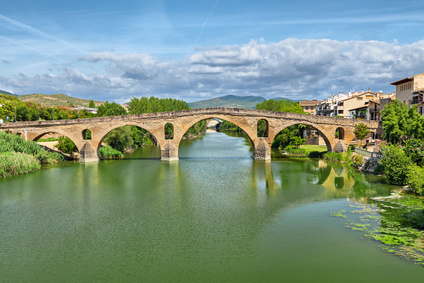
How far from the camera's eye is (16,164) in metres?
28.7

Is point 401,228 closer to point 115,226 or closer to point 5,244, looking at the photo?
point 115,226

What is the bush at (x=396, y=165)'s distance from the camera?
21953 millimetres

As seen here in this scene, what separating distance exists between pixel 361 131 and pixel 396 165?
1447 cm

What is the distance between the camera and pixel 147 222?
1636 cm

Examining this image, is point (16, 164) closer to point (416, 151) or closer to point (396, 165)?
point (396, 165)

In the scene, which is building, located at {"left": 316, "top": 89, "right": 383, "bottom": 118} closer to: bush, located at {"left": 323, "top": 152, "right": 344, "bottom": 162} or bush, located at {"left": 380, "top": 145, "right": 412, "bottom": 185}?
bush, located at {"left": 323, "top": 152, "right": 344, "bottom": 162}

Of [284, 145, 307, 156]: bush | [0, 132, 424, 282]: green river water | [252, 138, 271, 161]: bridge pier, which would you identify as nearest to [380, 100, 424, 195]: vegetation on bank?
[0, 132, 424, 282]: green river water

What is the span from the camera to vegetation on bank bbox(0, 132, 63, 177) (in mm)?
28078

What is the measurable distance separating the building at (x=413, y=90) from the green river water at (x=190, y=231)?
11.8 meters

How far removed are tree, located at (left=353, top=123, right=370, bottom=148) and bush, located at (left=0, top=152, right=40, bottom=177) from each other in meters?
32.5

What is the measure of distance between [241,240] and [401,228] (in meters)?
7.02

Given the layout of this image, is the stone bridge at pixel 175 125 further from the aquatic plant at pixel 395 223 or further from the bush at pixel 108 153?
the aquatic plant at pixel 395 223

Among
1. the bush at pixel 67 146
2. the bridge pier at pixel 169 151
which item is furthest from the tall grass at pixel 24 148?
the bridge pier at pixel 169 151

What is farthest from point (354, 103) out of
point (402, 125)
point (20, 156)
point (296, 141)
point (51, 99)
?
point (51, 99)
